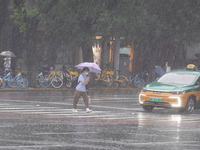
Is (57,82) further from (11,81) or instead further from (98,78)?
(98,78)

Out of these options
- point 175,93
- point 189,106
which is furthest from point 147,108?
point 189,106

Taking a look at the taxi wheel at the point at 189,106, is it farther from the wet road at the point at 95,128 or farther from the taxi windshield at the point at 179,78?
the taxi windshield at the point at 179,78

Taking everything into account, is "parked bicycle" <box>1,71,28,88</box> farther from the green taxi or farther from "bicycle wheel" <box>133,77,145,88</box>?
the green taxi

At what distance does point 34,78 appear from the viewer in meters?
31.7

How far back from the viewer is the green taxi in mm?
18703

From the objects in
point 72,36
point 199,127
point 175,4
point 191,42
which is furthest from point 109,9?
point 199,127

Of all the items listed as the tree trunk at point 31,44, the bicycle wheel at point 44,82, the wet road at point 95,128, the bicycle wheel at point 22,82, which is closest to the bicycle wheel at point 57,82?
the bicycle wheel at point 44,82

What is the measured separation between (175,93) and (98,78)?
1611 centimetres

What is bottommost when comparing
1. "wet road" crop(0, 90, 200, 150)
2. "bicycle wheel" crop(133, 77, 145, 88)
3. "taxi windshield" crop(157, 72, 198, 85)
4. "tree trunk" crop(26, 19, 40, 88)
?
"wet road" crop(0, 90, 200, 150)

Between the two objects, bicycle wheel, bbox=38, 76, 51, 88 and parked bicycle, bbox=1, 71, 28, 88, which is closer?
parked bicycle, bbox=1, 71, 28, 88

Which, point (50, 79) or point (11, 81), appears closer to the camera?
point (11, 81)

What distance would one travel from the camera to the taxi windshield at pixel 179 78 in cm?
1991

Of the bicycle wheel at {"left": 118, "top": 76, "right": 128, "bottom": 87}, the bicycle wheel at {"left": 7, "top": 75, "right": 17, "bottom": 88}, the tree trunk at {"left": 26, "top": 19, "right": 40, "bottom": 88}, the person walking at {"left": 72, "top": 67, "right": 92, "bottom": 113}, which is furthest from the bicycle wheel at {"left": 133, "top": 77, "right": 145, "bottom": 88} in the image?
the person walking at {"left": 72, "top": 67, "right": 92, "bottom": 113}

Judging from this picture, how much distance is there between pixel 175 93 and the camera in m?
18.8
